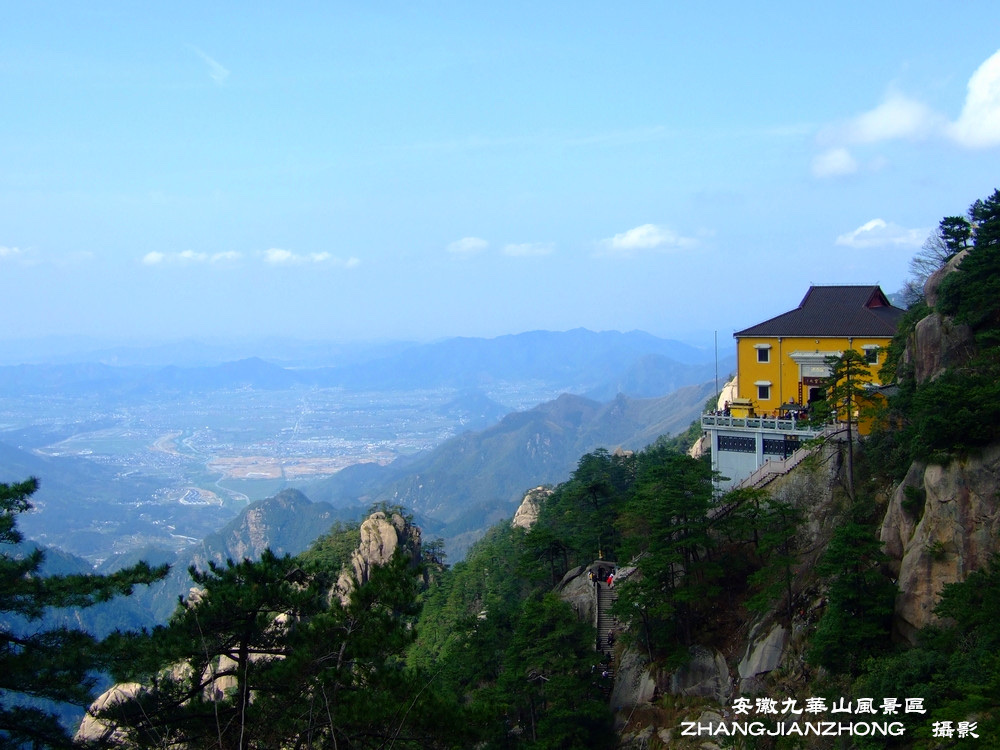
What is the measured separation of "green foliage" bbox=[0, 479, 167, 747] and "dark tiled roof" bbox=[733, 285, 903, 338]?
1928 centimetres

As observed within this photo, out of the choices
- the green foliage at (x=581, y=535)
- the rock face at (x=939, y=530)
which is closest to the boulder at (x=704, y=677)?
the rock face at (x=939, y=530)

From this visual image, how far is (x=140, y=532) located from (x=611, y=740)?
14257 cm

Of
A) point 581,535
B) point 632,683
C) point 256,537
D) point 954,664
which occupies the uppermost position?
point 954,664

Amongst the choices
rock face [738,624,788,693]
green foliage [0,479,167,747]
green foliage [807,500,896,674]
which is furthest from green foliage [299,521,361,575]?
green foliage [807,500,896,674]

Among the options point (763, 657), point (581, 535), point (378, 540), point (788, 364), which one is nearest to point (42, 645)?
point (763, 657)

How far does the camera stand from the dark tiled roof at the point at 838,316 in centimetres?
2362

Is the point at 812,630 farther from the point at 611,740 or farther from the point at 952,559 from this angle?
the point at 611,740

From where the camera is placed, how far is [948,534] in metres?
13.5

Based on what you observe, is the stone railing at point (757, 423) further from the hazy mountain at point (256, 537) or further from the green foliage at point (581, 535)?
the hazy mountain at point (256, 537)

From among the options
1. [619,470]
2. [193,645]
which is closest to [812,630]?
[193,645]

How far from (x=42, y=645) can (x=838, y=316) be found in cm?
2181

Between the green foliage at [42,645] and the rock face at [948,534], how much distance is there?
38.9 ft

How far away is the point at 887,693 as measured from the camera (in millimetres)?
12195

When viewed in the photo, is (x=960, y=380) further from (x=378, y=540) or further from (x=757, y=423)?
(x=378, y=540)
